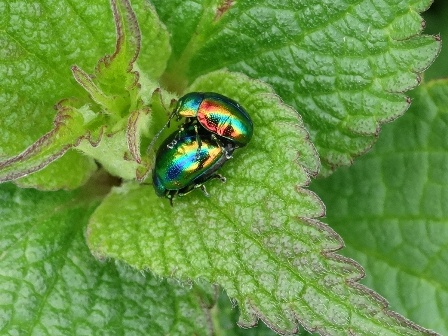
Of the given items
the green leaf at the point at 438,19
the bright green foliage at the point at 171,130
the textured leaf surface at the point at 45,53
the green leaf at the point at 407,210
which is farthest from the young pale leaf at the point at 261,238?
the green leaf at the point at 438,19

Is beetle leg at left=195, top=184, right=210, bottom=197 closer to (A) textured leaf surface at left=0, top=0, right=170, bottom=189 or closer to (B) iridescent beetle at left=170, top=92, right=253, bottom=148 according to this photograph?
(B) iridescent beetle at left=170, top=92, right=253, bottom=148

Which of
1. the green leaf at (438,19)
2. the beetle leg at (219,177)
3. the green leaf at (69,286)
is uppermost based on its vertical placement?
the green leaf at (438,19)

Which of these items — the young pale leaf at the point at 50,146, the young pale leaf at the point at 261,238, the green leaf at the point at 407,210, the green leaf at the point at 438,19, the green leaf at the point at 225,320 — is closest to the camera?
the young pale leaf at the point at 50,146

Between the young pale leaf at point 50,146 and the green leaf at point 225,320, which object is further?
the green leaf at point 225,320

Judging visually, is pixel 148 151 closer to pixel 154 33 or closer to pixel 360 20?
pixel 154 33

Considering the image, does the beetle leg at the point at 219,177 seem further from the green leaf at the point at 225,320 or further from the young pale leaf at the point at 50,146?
the green leaf at the point at 225,320

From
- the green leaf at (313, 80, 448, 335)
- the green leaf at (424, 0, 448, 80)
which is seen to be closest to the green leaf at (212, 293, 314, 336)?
the green leaf at (313, 80, 448, 335)
